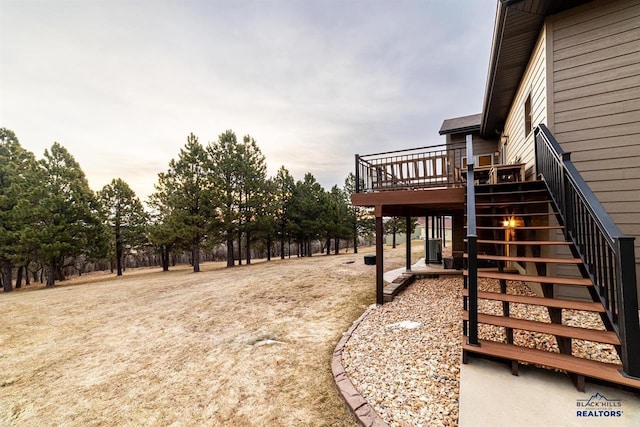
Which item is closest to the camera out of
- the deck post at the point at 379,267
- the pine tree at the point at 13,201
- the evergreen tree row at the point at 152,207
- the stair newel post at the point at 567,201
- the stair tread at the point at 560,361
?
the stair tread at the point at 560,361

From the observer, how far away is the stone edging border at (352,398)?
224cm

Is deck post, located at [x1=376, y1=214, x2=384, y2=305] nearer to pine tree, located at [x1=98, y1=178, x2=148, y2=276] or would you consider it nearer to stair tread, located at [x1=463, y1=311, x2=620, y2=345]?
stair tread, located at [x1=463, y1=311, x2=620, y2=345]

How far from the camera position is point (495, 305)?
466cm

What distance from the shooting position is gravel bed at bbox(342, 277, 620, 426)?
7.73 feet

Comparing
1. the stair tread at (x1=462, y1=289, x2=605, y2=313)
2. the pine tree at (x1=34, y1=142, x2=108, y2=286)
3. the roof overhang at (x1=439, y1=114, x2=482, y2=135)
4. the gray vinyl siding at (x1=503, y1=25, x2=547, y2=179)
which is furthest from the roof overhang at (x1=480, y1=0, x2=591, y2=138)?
the pine tree at (x1=34, y1=142, x2=108, y2=286)

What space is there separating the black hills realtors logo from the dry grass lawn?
6.37 ft

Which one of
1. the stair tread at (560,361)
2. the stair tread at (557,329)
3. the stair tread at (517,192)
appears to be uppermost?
the stair tread at (517,192)

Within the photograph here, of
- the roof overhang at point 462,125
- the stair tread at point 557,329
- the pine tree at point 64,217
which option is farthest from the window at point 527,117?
the pine tree at point 64,217

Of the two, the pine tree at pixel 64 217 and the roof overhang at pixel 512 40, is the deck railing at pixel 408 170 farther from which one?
the pine tree at pixel 64 217

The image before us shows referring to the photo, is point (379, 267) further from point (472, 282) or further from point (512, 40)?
point (512, 40)

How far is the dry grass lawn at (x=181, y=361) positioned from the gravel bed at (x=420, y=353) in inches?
16.6

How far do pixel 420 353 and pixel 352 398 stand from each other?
125cm

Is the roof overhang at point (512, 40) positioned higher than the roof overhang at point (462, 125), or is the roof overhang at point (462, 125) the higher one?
the roof overhang at point (462, 125)

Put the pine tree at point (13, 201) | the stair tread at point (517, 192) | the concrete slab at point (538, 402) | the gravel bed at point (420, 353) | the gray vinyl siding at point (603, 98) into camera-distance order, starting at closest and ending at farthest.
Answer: the concrete slab at point (538, 402)
the gravel bed at point (420, 353)
the gray vinyl siding at point (603, 98)
the stair tread at point (517, 192)
the pine tree at point (13, 201)
